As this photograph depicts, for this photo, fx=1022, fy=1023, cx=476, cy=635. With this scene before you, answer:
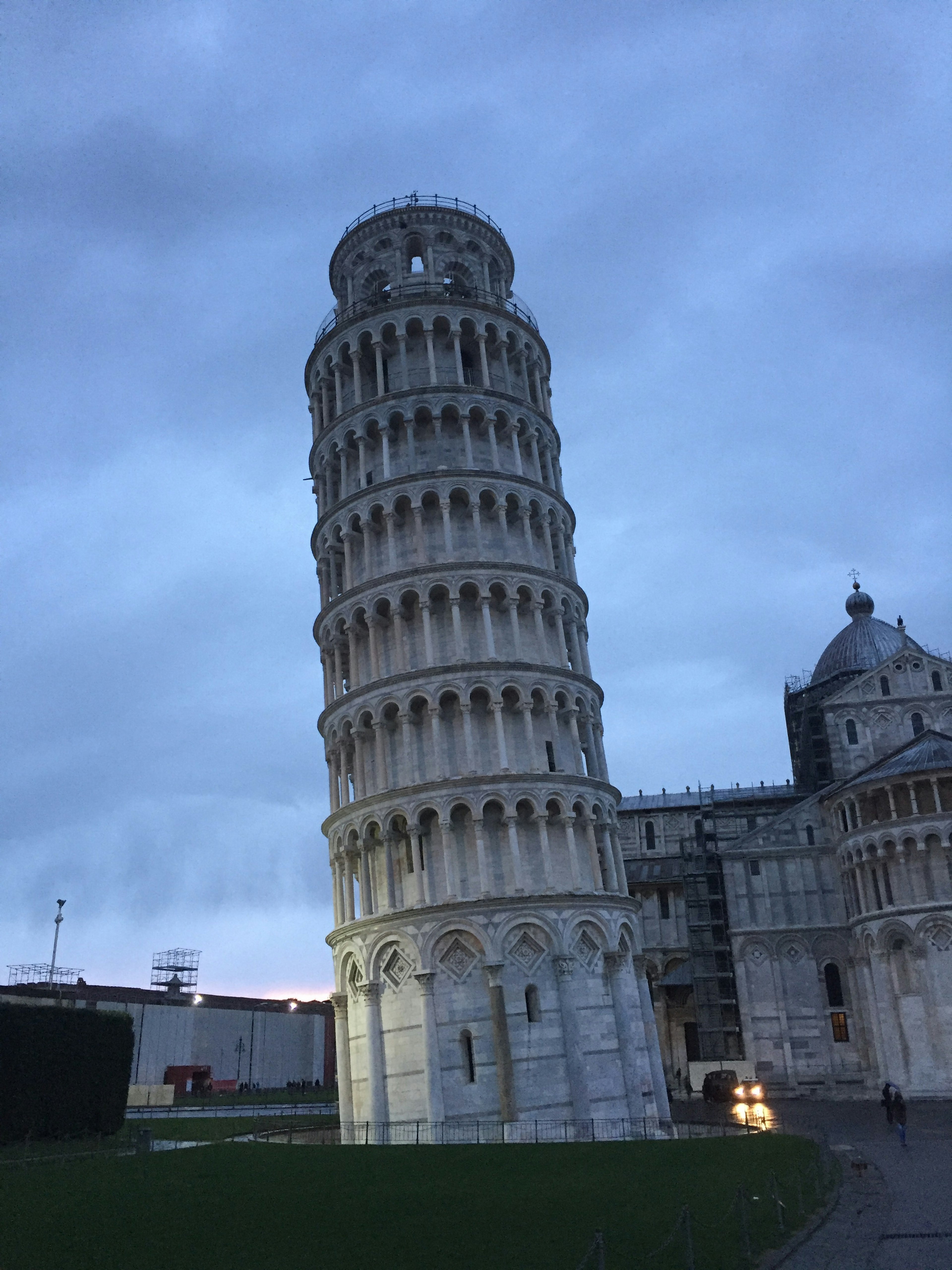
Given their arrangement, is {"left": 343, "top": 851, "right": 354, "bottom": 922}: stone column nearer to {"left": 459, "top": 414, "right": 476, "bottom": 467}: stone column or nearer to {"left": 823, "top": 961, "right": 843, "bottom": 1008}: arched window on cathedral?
{"left": 459, "top": 414, "right": 476, "bottom": 467}: stone column

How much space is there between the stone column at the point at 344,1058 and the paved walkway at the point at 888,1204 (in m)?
17.4

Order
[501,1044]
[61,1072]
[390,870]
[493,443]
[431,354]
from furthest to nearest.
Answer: [431,354] < [493,443] < [390,870] < [501,1044] < [61,1072]

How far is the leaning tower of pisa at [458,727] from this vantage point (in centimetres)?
3834

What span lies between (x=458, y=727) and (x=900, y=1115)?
2132 cm

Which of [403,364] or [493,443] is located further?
[403,364]

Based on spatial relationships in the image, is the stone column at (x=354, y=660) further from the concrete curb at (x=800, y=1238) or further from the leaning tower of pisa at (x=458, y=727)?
the concrete curb at (x=800, y=1238)

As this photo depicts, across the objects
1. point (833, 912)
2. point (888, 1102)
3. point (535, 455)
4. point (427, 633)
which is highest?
point (535, 455)

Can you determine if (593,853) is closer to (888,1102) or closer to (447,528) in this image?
(888,1102)

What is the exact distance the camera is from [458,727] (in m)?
42.3

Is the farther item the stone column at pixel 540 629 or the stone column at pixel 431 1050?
the stone column at pixel 540 629

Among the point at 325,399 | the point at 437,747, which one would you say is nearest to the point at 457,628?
the point at 437,747

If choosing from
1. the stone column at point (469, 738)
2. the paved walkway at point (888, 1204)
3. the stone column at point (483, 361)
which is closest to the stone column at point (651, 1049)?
the paved walkway at point (888, 1204)

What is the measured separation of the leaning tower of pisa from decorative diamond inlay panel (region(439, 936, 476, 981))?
63mm

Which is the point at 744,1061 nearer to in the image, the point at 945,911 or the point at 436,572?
the point at 945,911
